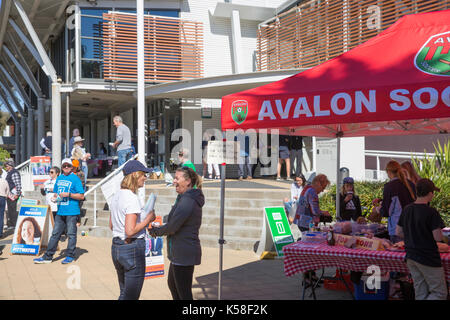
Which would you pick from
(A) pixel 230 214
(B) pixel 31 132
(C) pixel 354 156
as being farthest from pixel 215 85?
(B) pixel 31 132

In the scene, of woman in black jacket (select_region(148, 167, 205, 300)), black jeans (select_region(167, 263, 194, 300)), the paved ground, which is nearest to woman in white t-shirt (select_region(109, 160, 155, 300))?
woman in black jacket (select_region(148, 167, 205, 300))

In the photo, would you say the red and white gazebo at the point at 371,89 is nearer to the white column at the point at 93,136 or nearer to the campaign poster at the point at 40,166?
the campaign poster at the point at 40,166

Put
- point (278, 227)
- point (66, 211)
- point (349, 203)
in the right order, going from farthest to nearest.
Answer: point (278, 227) < point (66, 211) < point (349, 203)

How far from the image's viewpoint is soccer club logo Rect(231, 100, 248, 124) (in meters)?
5.36

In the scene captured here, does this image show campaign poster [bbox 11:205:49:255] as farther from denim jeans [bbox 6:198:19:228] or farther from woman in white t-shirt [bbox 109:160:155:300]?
woman in white t-shirt [bbox 109:160:155:300]

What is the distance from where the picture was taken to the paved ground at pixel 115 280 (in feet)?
20.7

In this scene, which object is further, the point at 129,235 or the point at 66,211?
the point at 66,211

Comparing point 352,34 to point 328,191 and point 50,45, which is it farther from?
point 50,45

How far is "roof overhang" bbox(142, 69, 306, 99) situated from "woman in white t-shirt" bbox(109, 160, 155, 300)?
32.0 feet

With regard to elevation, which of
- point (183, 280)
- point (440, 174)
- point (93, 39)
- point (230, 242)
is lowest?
point (230, 242)

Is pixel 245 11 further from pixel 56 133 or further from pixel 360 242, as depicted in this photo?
pixel 360 242

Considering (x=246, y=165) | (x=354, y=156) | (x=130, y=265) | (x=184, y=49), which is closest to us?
(x=130, y=265)

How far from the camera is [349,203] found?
7.51m

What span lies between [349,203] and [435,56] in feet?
11.0
